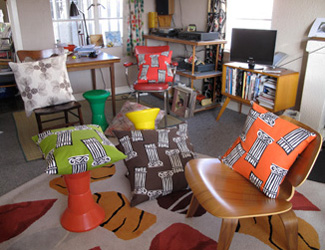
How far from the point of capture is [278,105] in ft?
10.2

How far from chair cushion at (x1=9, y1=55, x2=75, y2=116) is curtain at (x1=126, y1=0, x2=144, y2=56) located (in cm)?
183

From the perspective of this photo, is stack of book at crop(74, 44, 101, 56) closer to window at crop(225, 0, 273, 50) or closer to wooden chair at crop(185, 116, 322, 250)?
window at crop(225, 0, 273, 50)

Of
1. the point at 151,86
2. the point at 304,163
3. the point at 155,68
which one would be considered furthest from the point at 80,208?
the point at 155,68

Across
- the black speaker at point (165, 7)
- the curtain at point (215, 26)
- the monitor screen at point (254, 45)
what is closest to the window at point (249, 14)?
the curtain at point (215, 26)

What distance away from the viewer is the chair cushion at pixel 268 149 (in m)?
1.64

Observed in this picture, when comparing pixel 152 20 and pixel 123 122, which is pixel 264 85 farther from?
pixel 152 20

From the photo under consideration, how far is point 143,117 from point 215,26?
6.10 ft

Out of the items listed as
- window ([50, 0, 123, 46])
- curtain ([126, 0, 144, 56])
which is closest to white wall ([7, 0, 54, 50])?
window ([50, 0, 123, 46])

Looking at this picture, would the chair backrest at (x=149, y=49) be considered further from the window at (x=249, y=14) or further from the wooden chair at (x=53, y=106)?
the wooden chair at (x=53, y=106)

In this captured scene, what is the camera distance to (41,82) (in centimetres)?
282

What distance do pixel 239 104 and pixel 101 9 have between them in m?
2.37

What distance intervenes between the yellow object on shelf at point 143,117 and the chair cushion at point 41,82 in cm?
75

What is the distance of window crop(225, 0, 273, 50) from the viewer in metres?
3.53

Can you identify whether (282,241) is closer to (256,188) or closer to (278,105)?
(256,188)
